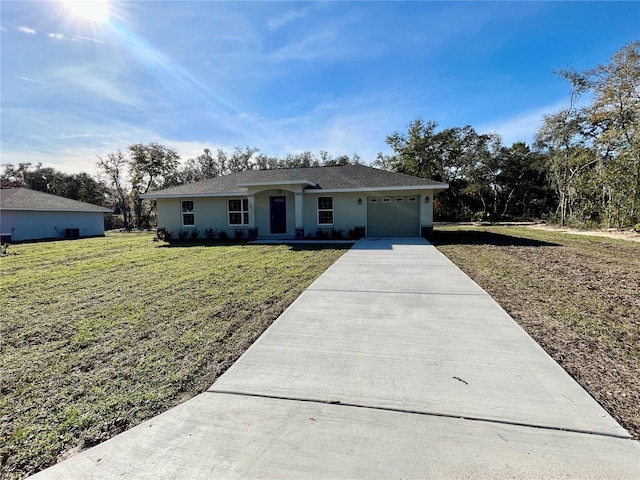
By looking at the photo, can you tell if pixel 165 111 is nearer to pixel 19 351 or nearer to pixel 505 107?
pixel 19 351

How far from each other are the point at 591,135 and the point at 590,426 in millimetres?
30241

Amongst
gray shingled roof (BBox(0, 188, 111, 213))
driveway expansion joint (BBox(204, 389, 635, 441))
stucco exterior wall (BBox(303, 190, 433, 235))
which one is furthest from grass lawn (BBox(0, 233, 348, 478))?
gray shingled roof (BBox(0, 188, 111, 213))

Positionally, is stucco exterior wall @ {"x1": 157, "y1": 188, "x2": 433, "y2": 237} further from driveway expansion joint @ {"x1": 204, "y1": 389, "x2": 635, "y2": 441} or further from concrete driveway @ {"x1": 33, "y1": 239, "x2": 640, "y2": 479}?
driveway expansion joint @ {"x1": 204, "y1": 389, "x2": 635, "y2": 441}

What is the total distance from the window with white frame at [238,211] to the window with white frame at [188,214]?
2036 millimetres

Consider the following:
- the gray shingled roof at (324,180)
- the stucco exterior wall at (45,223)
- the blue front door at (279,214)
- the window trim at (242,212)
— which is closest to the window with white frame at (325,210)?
the gray shingled roof at (324,180)

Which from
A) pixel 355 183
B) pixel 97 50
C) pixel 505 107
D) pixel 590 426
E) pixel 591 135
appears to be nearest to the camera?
pixel 590 426

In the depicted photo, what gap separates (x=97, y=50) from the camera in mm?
8820

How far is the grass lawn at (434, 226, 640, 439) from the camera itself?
8.32ft

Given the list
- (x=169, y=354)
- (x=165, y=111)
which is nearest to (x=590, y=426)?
(x=169, y=354)

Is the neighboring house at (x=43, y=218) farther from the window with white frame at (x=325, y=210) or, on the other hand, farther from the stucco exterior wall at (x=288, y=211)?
the window with white frame at (x=325, y=210)

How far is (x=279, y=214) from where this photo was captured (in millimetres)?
15000

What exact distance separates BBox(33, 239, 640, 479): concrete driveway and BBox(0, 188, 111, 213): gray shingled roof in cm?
2264

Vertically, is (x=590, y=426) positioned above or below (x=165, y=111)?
below

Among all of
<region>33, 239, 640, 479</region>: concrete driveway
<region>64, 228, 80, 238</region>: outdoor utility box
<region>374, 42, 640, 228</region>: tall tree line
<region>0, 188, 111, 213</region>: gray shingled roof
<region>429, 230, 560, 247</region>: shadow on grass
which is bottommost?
<region>33, 239, 640, 479</region>: concrete driveway
